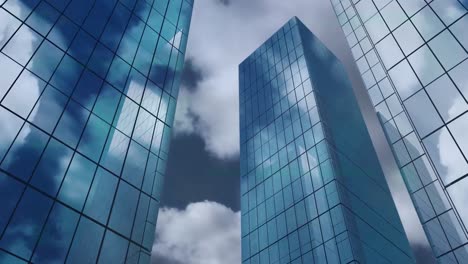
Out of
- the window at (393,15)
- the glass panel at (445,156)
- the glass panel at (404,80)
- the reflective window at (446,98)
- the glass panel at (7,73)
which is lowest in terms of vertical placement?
the glass panel at (445,156)

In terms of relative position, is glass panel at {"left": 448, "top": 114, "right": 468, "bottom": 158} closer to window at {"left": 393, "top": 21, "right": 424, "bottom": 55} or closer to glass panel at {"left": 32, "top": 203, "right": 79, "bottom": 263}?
window at {"left": 393, "top": 21, "right": 424, "bottom": 55}

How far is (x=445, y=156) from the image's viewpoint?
73.4ft

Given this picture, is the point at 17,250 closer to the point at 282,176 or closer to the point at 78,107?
the point at 78,107

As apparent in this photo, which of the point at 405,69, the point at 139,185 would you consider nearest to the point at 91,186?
the point at 139,185

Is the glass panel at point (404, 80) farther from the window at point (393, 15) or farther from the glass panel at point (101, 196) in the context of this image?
the glass panel at point (101, 196)

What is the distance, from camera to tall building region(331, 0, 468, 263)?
72.4ft

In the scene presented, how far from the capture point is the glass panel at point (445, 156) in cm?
2158

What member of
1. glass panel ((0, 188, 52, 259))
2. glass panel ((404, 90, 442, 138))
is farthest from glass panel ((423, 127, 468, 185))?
glass panel ((0, 188, 52, 259))

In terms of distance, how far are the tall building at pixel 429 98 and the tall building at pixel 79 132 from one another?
58.7 ft

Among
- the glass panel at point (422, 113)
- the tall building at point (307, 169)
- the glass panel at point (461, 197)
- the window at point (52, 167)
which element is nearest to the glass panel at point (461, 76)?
the glass panel at point (422, 113)

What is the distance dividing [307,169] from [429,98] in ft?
111

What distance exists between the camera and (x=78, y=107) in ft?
89.5

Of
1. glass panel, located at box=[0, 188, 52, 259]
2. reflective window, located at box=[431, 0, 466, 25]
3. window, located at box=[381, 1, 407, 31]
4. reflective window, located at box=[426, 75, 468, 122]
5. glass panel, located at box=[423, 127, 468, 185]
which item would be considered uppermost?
window, located at box=[381, 1, 407, 31]

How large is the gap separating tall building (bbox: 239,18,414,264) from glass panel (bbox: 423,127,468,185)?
25285 mm
